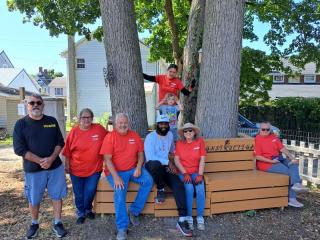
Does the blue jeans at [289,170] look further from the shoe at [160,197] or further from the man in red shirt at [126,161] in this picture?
the man in red shirt at [126,161]

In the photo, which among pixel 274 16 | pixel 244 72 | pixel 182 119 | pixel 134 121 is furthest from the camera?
pixel 244 72

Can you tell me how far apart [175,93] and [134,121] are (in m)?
0.91

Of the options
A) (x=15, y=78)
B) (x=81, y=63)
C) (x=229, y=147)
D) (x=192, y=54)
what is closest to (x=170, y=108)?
(x=229, y=147)

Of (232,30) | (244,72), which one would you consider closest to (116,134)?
(232,30)

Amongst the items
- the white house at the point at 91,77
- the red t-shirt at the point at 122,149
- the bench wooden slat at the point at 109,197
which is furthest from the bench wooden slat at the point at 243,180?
the white house at the point at 91,77

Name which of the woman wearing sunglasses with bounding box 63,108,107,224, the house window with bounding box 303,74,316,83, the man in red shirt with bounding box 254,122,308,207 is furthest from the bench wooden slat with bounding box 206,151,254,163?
the house window with bounding box 303,74,316,83

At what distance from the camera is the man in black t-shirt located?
4.73m

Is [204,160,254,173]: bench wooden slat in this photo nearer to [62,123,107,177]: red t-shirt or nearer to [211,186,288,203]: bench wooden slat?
[211,186,288,203]: bench wooden slat

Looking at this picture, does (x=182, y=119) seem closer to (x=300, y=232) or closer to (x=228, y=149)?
(x=228, y=149)

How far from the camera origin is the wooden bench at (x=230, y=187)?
5.48 metres

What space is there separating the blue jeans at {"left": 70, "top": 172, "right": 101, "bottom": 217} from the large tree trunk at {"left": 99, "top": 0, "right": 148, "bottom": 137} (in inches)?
59.9

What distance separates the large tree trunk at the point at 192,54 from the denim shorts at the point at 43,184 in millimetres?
4214

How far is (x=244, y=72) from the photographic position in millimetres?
17766

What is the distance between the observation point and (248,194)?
18.7ft
